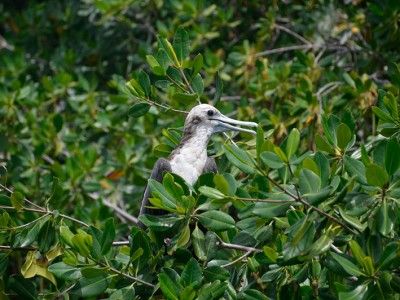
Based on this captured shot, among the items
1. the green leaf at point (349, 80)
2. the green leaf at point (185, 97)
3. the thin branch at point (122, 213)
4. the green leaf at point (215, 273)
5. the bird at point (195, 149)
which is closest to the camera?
the green leaf at point (215, 273)

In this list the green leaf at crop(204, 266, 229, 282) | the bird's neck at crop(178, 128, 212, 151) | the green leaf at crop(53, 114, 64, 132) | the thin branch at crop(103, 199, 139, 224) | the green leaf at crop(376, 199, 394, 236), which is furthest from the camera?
the green leaf at crop(53, 114, 64, 132)

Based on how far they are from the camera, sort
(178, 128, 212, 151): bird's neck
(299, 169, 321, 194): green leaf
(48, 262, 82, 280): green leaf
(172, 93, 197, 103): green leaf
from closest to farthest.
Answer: (299, 169, 321, 194): green leaf → (48, 262, 82, 280): green leaf → (172, 93, 197, 103): green leaf → (178, 128, 212, 151): bird's neck

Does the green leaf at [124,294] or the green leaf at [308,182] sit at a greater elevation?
the green leaf at [308,182]

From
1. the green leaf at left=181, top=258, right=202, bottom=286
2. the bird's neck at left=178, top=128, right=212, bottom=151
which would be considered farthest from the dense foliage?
the bird's neck at left=178, top=128, right=212, bottom=151

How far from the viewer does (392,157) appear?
125 inches

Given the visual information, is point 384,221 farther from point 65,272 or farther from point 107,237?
point 65,272

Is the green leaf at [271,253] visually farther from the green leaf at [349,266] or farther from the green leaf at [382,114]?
the green leaf at [382,114]

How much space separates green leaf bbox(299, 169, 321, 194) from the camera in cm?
320

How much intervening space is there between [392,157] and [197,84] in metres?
1.48

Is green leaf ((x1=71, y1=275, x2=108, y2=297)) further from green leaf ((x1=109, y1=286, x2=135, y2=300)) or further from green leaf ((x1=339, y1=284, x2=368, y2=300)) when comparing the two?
green leaf ((x1=339, y1=284, x2=368, y2=300))

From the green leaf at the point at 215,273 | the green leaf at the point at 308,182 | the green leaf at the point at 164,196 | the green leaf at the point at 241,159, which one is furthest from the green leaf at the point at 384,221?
the green leaf at the point at 164,196

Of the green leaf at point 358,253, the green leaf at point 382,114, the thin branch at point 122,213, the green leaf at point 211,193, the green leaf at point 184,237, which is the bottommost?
the thin branch at point 122,213

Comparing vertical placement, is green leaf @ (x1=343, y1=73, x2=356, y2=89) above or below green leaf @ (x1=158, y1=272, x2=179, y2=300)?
below

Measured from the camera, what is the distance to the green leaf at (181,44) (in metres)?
4.36
